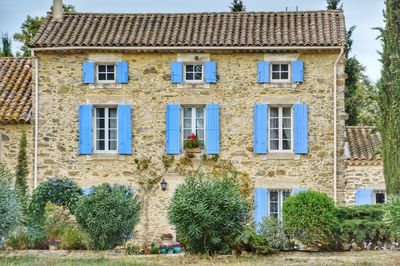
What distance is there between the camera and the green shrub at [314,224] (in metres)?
17.8

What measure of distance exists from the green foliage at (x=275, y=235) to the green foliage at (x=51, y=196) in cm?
482

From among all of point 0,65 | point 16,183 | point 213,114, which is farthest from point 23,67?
point 213,114

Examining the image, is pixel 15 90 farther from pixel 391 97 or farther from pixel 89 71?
pixel 391 97

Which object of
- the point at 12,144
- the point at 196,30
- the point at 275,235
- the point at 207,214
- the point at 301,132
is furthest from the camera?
the point at 196,30

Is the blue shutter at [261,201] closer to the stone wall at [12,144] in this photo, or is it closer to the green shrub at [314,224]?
the green shrub at [314,224]

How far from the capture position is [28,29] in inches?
1314

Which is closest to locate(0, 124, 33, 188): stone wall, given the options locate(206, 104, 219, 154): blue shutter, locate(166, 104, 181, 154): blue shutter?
locate(166, 104, 181, 154): blue shutter

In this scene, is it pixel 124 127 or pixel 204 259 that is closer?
pixel 204 259

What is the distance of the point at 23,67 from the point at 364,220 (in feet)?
39.9

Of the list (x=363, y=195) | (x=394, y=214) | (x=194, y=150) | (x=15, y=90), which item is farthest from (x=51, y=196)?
(x=363, y=195)

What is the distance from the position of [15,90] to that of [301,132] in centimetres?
870

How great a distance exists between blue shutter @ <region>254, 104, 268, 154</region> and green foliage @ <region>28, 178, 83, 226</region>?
520 cm

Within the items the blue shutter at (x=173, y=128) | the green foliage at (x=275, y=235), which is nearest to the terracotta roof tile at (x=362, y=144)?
the blue shutter at (x=173, y=128)

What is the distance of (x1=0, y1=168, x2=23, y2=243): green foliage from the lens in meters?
15.6
